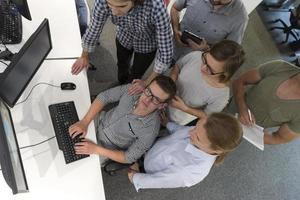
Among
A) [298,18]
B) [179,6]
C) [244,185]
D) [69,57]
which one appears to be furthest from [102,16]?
→ [298,18]

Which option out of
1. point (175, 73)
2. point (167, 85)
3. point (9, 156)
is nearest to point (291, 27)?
point (175, 73)

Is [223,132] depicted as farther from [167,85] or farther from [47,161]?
[47,161]

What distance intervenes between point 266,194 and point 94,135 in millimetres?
Result: 1791

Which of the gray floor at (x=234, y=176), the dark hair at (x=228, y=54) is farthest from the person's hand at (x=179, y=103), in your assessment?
the gray floor at (x=234, y=176)

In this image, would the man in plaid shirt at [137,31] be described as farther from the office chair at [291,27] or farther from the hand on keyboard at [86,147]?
the office chair at [291,27]

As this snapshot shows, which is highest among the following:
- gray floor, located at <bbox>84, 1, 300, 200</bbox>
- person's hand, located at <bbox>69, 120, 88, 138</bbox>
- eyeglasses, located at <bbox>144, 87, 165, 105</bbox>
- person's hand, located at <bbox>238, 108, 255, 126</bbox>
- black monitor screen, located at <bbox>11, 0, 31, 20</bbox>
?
black monitor screen, located at <bbox>11, 0, 31, 20</bbox>

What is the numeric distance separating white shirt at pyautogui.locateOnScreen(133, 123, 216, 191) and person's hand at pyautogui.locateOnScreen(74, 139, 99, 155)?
0.32 m

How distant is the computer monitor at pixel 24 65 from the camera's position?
1.67 metres

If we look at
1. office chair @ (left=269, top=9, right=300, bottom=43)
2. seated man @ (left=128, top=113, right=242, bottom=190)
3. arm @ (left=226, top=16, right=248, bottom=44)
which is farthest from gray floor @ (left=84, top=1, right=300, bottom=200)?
office chair @ (left=269, top=9, right=300, bottom=43)

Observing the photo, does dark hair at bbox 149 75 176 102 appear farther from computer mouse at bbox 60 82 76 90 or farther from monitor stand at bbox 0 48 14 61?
monitor stand at bbox 0 48 14 61

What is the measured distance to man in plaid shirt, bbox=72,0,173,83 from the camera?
5.91 ft

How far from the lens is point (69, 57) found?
218 centimetres

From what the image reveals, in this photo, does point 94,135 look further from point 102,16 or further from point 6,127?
point 102,16

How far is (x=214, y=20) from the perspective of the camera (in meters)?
2.10
